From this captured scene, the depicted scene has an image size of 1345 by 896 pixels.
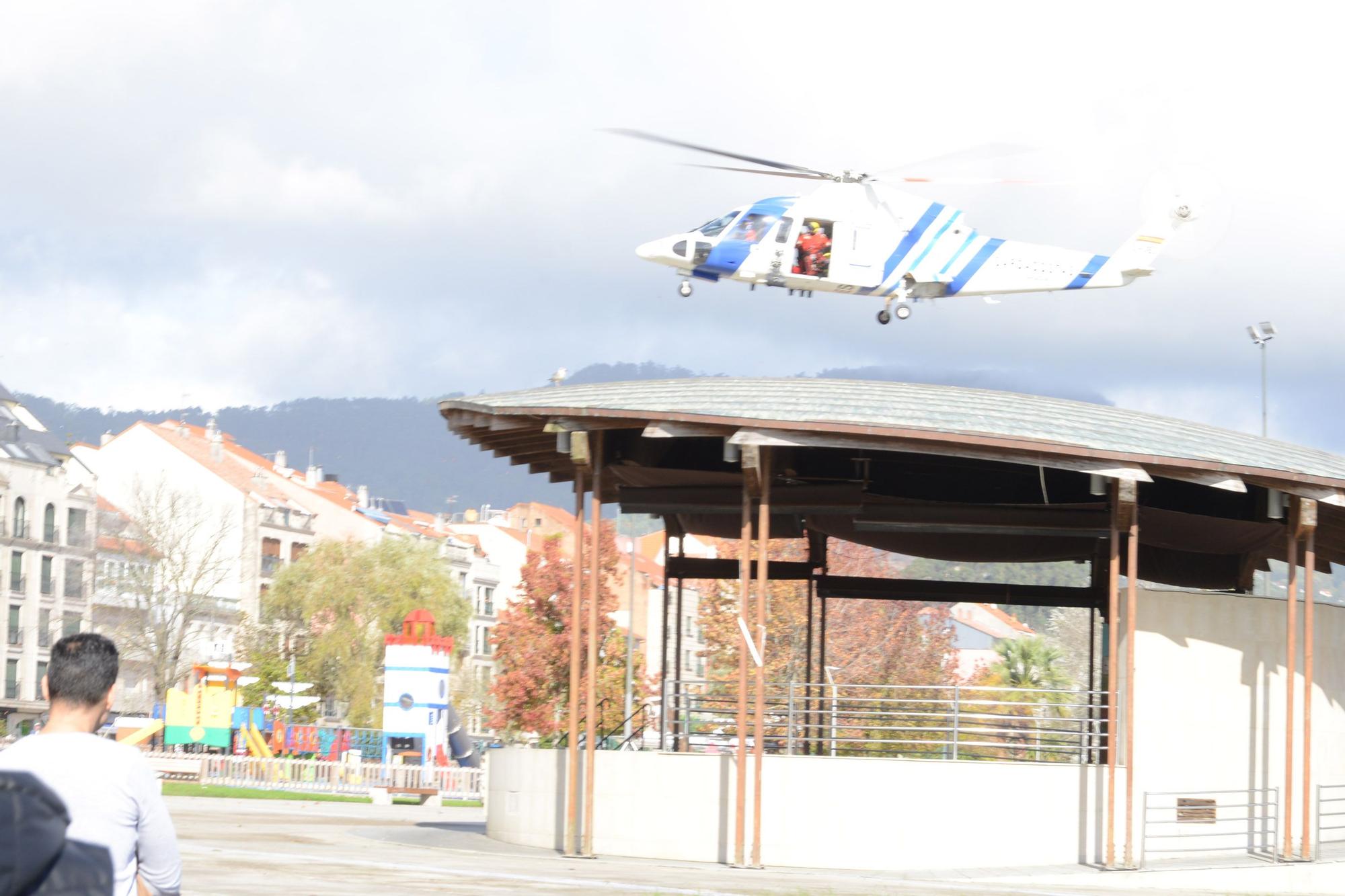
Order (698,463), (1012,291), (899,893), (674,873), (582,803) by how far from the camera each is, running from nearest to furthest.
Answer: (899,893) → (674,873) → (582,803) → (698,463) → (1012,291)

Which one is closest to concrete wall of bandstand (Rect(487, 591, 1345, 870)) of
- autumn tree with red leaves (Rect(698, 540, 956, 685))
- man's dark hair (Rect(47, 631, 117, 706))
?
man's dark hair (Rect(47, 631, 117, 706))

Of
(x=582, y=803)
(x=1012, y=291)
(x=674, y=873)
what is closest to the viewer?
(x=674, y=873)

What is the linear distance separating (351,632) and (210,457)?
36426 mm

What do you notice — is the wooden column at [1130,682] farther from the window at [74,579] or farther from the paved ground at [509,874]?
the window at [74,579]

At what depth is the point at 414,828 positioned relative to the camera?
82.2 ft

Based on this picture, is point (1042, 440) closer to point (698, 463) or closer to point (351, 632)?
point (698, 463)

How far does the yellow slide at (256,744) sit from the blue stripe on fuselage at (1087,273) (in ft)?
106

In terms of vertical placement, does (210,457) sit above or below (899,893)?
above

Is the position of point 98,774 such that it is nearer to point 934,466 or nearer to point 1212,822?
point 1212,822

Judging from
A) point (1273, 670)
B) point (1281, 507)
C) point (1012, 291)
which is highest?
point (1012, 291)

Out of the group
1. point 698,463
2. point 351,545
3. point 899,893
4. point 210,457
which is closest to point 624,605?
point 210,457

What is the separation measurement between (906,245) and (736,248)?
3.35m

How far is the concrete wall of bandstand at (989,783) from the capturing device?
790 inches

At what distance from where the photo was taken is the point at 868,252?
3300cm
